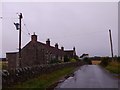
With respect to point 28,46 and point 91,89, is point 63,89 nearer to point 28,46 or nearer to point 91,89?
point 91,89

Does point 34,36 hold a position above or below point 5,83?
above

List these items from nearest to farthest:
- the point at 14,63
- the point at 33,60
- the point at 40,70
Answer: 1. the point at 40,70
2. the point at 33,60
3. the point at 14,63

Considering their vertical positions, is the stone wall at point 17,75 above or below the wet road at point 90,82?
above

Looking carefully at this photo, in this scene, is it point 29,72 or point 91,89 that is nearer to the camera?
point 91,89

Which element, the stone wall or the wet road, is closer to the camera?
the stone wall

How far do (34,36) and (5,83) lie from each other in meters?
46.6

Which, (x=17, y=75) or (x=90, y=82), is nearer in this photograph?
(x=17, y=75)

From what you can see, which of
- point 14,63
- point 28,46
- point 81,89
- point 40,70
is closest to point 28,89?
point 81,89

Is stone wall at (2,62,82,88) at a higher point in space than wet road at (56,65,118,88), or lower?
higher

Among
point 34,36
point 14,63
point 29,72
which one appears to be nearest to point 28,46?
point 34,36

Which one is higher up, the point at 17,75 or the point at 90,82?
the point at 17,75

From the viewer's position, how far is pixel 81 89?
1579 centimetres

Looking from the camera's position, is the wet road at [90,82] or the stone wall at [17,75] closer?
the stone wall at [17,75]

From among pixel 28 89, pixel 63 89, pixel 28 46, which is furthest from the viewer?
pixel 28 46
